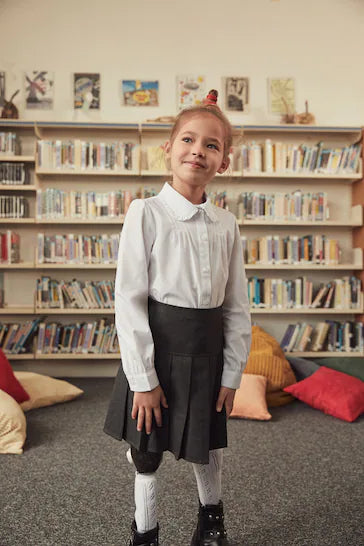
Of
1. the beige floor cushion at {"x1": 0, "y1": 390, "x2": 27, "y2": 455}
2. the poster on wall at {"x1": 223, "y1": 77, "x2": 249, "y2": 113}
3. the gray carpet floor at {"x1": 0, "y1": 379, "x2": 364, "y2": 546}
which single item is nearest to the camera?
the gray carpet floor at {"x1": 0, "y1": 379, "x2": 364, "y2": 546}

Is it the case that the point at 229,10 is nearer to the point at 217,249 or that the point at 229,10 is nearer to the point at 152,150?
the point at 152,150

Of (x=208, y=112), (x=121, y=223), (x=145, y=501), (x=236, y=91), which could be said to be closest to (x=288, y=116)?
(x=236, y=91)

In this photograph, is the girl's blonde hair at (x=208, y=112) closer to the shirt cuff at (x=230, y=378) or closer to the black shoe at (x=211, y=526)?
the shirt cuff at (x=230, y=378)

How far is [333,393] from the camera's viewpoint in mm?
2979

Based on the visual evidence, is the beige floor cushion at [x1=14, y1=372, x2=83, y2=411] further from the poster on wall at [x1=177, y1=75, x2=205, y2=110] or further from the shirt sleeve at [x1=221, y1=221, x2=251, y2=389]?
the poster on wall at [x1=177, y1=75, x2=205, y2=110]

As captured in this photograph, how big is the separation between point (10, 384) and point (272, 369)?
1604 mm

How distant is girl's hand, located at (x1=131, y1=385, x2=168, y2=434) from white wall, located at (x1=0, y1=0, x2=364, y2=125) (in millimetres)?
3375

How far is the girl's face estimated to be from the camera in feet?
4.13

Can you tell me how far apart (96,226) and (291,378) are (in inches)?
78.7

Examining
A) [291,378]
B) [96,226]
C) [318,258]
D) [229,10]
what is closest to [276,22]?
[229,10]

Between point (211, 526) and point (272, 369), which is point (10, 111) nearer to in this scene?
point (272, 369)

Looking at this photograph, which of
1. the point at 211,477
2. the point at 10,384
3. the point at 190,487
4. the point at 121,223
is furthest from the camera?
the point at 121,223

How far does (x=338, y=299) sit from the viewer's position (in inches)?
162

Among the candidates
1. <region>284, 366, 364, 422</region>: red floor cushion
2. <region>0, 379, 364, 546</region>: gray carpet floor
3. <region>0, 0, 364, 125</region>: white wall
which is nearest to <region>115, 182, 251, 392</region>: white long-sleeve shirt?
<region>0, 379, 364, 546</region>: gray carpet floor
